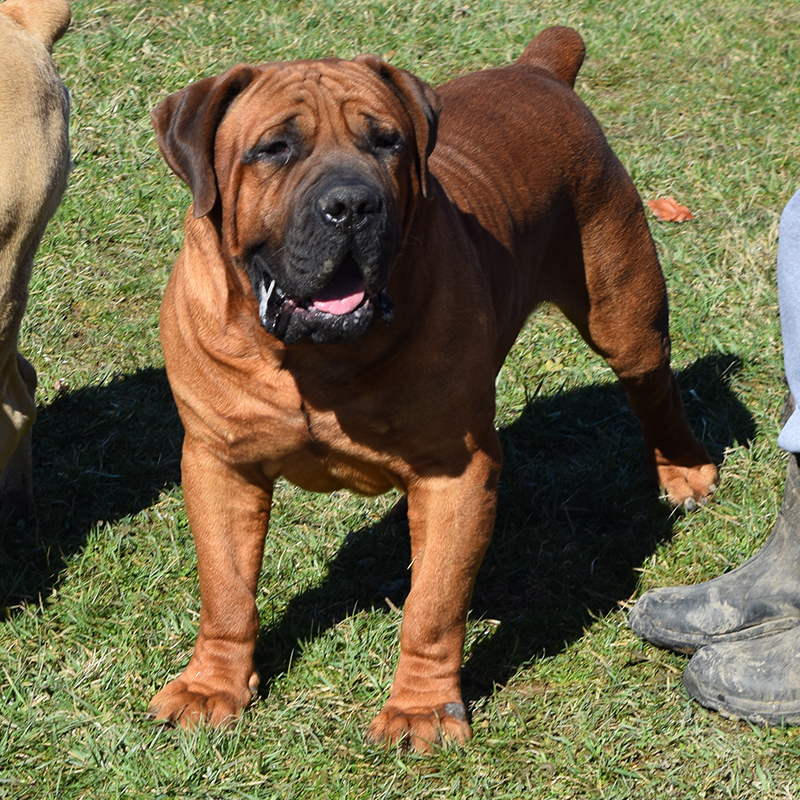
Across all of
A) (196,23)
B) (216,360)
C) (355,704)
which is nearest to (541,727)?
(355,704)

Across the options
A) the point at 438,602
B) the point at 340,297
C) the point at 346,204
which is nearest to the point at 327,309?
the point at 340,297

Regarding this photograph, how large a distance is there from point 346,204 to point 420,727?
4.39 ft

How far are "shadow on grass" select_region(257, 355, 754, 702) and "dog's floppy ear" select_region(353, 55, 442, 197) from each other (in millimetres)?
1373

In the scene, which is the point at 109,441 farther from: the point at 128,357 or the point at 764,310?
the point at 764,310

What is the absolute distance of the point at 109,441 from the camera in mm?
3969

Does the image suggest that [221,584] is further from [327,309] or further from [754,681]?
[754,681]

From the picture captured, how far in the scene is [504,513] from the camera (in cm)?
371

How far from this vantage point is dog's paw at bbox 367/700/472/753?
2711 millimetres

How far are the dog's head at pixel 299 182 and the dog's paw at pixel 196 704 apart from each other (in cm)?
103

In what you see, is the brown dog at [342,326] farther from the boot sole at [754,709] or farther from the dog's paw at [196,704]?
the boot sole at [754,709]

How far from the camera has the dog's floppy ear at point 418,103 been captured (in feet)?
8.21

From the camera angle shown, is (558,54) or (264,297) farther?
(558,54)

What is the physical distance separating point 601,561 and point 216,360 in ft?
5.18

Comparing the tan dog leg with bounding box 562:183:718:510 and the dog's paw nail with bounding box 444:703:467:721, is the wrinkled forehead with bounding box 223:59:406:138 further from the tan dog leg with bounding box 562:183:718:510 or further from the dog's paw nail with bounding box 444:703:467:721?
the dog's paw nail with bounding box 444:703:467:721
